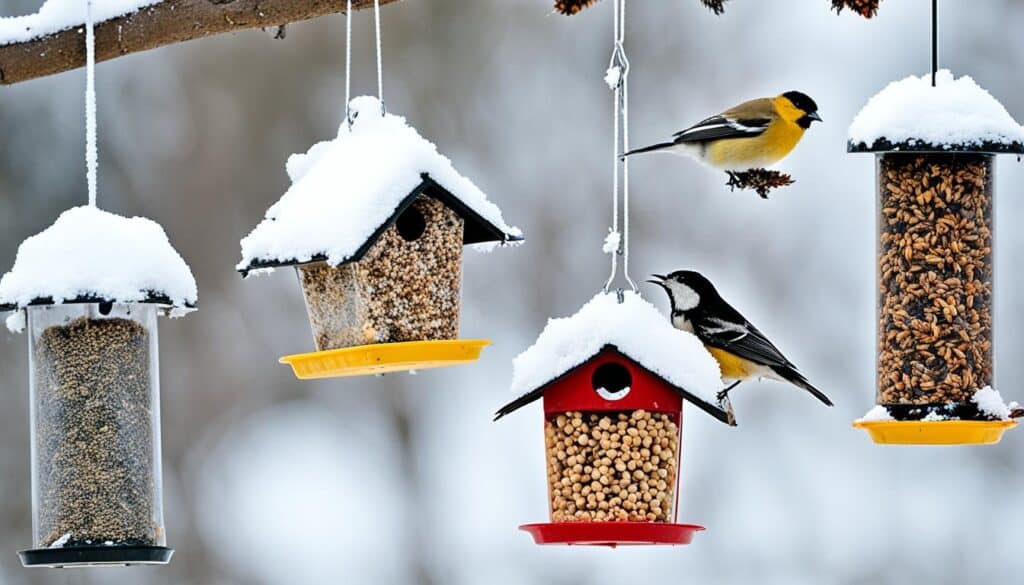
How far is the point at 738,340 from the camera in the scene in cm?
584

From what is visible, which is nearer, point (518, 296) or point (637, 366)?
point (637, 366)

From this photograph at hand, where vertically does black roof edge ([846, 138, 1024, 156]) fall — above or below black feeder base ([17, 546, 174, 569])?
above

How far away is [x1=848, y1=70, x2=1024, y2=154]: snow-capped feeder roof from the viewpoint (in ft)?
18.2

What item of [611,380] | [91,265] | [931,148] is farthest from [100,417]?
[931,148]

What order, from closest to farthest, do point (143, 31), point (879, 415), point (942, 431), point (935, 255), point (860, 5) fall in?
point (860, 5)
point (143, 31)
point (942, 431)
point (879, 415)
point (935, 255)

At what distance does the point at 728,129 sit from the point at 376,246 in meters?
1.89

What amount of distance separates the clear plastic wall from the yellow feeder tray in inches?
26.1

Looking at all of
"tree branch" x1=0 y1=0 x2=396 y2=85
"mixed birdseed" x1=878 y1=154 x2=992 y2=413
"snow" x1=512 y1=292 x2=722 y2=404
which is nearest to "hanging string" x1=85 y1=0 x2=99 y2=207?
"tree branch" x1=0 y1=0 x2=396 y2=85

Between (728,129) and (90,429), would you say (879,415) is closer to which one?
(728,129)

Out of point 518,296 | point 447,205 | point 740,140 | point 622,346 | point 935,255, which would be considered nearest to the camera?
point 622,346

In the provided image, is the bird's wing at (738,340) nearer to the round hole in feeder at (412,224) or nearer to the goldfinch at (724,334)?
the goldfinch at (724,334)

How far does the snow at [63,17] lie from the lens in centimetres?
540

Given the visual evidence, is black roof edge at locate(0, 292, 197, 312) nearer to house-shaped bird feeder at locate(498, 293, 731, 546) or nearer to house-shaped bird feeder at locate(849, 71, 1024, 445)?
house-shaped bird feeder at locate(498, 293, 731, 546)

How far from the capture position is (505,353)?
12.1m
